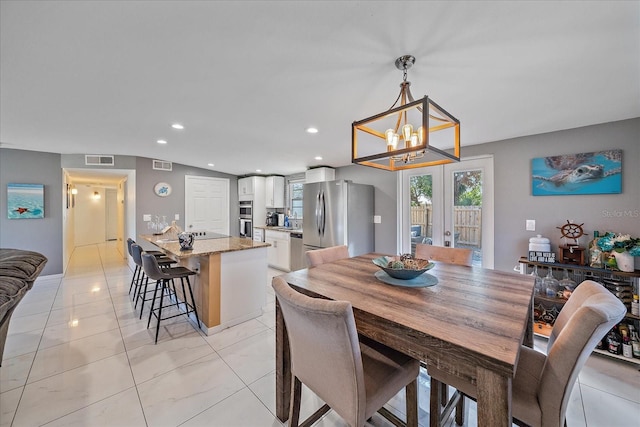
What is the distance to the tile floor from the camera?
160 cm

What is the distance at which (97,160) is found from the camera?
4773 millimetres

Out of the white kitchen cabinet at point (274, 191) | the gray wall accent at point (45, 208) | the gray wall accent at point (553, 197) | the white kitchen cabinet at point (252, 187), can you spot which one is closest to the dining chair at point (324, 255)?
the gray wall accent at point (553, 197)

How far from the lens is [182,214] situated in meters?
5.75

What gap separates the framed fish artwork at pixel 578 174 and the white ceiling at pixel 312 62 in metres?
0.35

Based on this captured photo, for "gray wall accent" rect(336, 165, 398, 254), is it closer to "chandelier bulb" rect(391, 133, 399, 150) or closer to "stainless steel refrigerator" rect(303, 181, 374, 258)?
"stainless steel refrigerator" rect(303, 181, 374, 258)

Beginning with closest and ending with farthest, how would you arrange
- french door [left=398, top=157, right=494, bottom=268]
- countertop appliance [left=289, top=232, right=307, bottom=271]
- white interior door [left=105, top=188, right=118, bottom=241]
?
french door [left=398, top=157, right=494, bottom=268] < countertop appliance [left=289, top=232, right=307, bottom=271] < white interior door [left=105, top=188, right=118, bottom=241]

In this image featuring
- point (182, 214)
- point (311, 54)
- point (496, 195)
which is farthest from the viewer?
point (182, 214)

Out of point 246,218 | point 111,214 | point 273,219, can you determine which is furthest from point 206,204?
point 111,214

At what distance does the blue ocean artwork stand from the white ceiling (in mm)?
2317

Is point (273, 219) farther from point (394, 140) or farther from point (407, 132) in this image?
point (407, 132)

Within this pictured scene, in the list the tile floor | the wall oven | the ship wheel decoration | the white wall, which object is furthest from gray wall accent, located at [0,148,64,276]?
the ship wheel decoration

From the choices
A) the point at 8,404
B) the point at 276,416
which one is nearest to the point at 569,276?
the point at 276,416

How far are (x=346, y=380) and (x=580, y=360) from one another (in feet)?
2.94

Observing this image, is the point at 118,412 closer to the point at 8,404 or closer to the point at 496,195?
the point at 8,404
